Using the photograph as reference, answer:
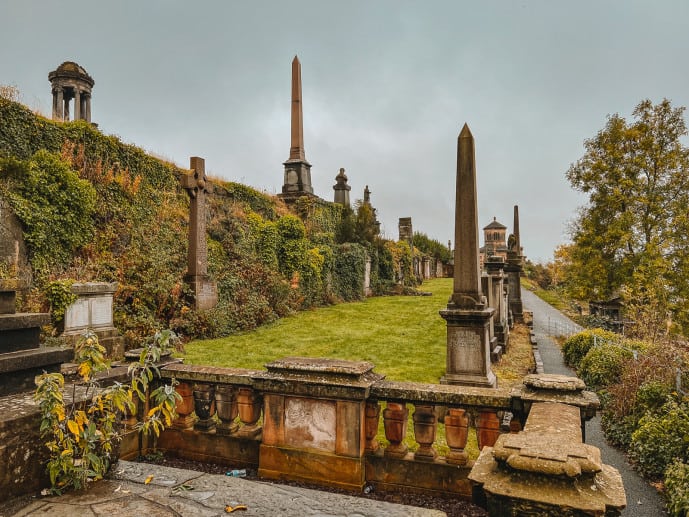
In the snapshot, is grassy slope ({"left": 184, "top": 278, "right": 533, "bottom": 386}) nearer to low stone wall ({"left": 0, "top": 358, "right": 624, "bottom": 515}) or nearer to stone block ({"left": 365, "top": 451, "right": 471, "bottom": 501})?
low stone wall ({"left": 0, "top": 358, "right": 624, "bottom": 515})

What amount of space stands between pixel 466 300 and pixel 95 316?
22.3 feet

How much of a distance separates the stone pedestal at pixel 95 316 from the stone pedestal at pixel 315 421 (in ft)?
18.8

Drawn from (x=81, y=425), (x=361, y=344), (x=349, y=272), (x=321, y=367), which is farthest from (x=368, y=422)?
(x=349, y=272)

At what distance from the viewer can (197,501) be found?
2.20 metres

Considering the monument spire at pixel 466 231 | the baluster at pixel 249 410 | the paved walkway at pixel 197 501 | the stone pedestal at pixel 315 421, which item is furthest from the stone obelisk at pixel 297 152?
the paved walkway at pixel 197 501

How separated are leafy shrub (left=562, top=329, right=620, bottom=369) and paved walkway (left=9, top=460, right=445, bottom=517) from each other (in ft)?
32.8

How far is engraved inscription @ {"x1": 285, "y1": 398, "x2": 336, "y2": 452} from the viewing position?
3.48 metres

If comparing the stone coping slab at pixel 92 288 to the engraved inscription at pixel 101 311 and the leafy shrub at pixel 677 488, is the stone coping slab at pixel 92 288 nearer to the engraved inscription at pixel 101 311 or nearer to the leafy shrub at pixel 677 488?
the engraved inscription at pixel 101 311

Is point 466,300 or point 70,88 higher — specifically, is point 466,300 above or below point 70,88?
below

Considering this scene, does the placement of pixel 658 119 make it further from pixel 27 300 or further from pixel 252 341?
pixel 27 300

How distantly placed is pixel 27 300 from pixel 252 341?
4529 mm

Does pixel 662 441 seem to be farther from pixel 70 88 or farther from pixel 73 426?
pixel 70 88

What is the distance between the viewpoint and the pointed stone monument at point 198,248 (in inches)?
452

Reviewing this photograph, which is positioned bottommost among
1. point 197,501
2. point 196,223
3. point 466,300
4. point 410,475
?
point 410,475
